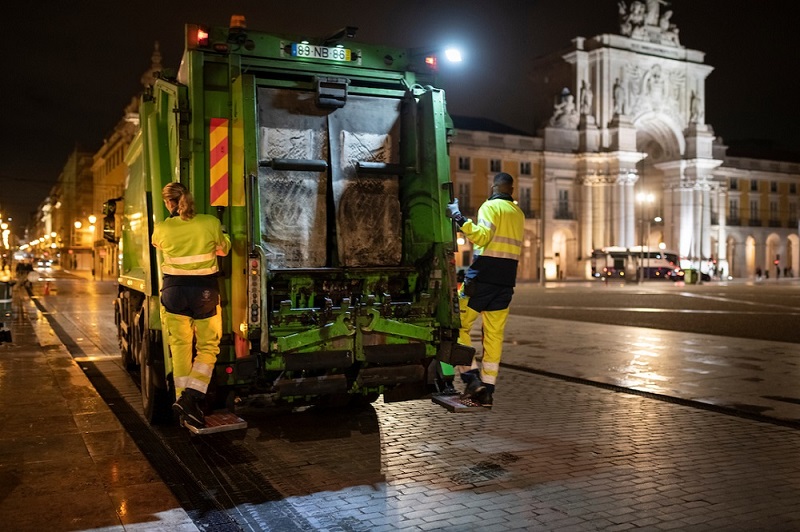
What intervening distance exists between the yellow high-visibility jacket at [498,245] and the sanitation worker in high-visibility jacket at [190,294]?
2.20 m

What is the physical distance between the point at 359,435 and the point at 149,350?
7.09ft

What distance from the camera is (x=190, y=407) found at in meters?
6.05

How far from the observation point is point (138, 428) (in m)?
7.50

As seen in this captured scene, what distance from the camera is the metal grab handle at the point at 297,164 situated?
22.4 ft

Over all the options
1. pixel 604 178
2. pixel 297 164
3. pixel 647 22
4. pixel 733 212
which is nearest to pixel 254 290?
pixel 297 164

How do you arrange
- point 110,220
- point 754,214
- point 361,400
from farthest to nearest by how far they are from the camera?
point 754,214 < point 110,220 < point 361,400

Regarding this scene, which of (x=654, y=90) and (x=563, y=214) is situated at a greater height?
(x=654, y=90)

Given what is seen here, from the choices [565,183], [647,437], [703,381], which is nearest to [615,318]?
[703,381]

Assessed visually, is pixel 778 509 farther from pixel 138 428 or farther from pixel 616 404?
pixel 138 428

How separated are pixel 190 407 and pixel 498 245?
2.93 metres

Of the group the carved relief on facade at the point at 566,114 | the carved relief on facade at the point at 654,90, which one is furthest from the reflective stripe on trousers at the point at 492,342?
the carved relief on facade at the point at 654,90

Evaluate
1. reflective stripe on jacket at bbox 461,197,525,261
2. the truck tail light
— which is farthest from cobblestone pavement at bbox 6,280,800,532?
reflective stripe on jacket at bbox 461,197,525,261

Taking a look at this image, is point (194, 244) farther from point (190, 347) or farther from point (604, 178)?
point (604, 178)

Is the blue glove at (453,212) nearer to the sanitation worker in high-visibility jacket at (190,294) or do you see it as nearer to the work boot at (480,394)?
the work boot at (480,394)
